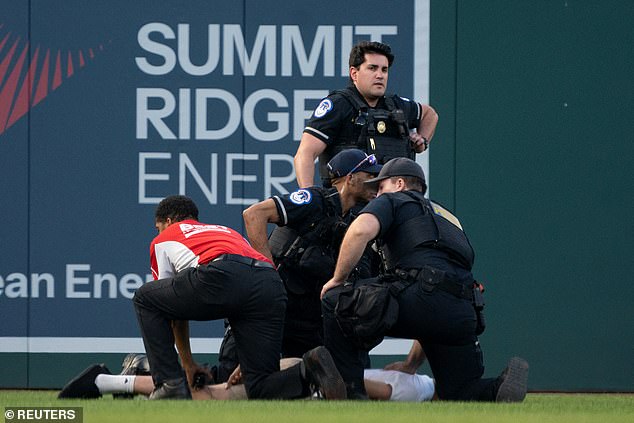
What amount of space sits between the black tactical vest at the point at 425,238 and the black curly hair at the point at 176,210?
1196 millimetres

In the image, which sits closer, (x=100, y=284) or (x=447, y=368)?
(x=447, y=368)

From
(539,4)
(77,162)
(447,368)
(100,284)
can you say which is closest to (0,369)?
(100,284)

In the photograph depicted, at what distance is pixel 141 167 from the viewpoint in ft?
31.8

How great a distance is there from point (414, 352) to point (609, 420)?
77.8 inches

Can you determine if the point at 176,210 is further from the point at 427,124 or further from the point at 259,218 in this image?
the point at 427,124

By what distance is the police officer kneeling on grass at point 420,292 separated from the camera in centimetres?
678

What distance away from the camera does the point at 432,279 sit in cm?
678

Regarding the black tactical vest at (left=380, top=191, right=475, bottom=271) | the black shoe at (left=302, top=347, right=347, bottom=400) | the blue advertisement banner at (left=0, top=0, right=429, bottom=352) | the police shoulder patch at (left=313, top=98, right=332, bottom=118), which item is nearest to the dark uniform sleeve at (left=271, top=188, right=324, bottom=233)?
the black tactical vest at (left=380, top=191, right=475, bottom=271)

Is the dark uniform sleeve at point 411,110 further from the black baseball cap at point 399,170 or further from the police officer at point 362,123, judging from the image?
the black baseball cap at point 399,170

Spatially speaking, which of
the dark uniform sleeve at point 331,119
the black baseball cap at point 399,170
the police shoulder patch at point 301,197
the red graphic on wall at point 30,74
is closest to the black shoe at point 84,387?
the police shoulder patch at point 301,197

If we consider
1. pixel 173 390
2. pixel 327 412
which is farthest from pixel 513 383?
pixel 173 390

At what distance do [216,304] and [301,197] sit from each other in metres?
0.83

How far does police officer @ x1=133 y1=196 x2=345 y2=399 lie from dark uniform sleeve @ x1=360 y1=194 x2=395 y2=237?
0.75m

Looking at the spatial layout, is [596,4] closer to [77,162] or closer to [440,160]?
[440,160]
